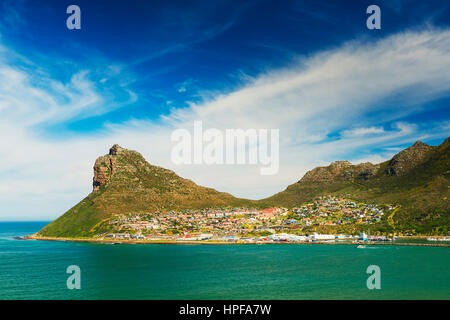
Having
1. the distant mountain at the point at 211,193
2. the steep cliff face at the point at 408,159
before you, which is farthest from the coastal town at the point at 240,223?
the steep cliff face at the point at 408,159

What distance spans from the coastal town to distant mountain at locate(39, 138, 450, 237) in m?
8.12

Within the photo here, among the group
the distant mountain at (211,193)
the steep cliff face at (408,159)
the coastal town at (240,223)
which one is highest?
the steep cliff face at (408,159)

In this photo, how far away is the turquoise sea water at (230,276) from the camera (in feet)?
131

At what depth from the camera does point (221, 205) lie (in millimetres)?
176625

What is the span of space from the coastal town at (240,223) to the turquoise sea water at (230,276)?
37.6 meters

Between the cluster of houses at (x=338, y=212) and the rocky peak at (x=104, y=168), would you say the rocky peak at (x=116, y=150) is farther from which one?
the cluster of houses at (x=338, y=212)

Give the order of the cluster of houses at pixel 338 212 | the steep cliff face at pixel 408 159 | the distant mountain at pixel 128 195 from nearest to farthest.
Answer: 1. the cluster of houses at pixel 338 212
2. the distant mountain at pixel 128 195
3. the steep cliff face at pixel 408 159

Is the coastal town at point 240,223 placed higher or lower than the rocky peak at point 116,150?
lower

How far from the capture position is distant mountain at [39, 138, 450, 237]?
383ft

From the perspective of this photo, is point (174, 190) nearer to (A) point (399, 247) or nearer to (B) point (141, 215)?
(B) point (141, 215)

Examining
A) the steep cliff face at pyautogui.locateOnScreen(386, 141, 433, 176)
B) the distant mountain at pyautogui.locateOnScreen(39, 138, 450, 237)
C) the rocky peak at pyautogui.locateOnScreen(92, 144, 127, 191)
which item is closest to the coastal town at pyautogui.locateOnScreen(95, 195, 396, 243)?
the distant mountain at pyautogui.locateOnScreen(39, 138, 450, 237)

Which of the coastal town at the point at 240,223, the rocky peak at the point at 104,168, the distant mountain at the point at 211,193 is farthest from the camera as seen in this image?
the rocky peak at the point at 104,168
